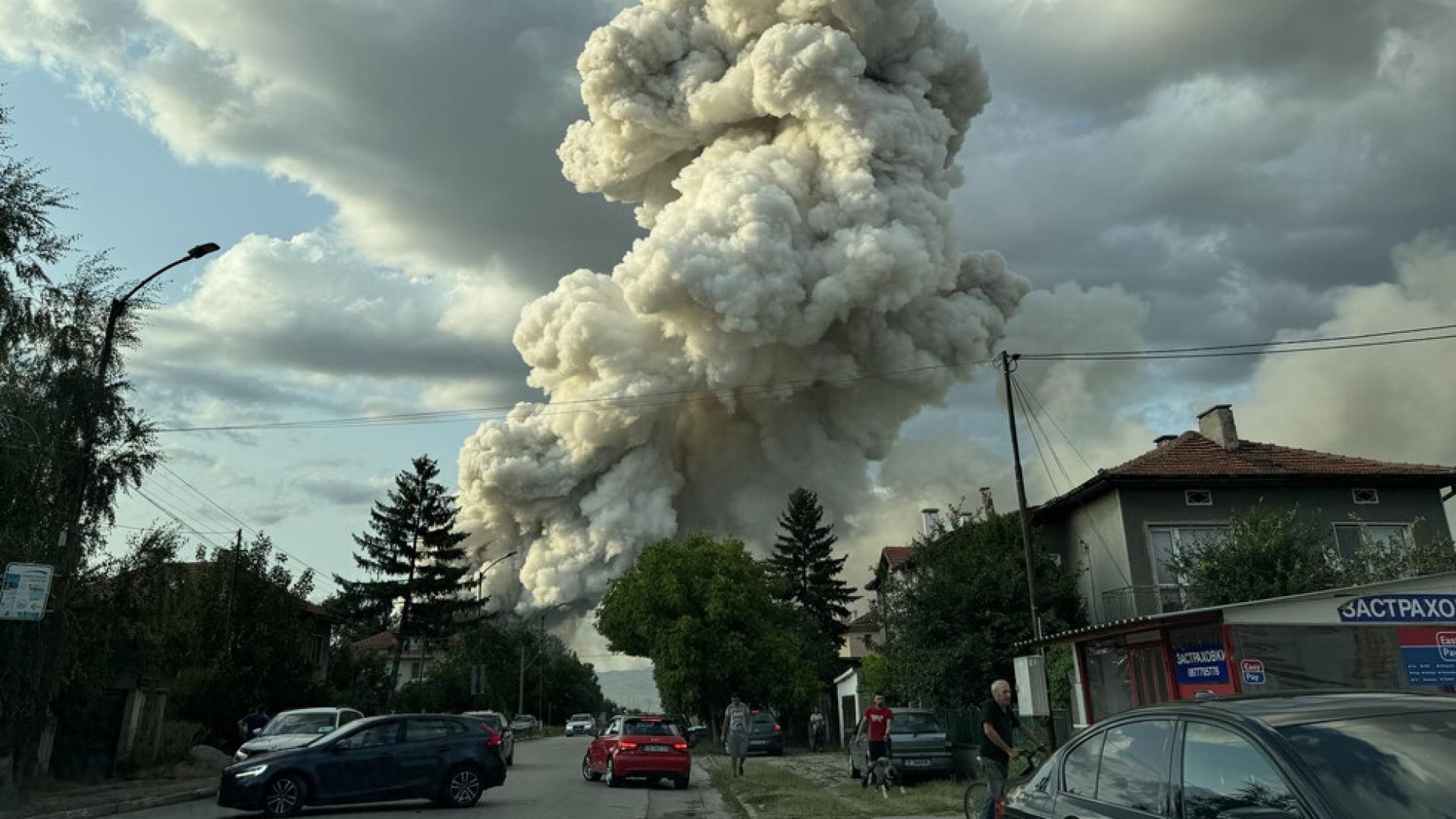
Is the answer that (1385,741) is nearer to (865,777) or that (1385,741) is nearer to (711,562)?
(865,777)

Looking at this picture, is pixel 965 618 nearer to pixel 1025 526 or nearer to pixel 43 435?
pixel 1025 526

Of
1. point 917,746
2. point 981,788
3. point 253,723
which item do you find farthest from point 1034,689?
point 253,723

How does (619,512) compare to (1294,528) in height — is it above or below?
above

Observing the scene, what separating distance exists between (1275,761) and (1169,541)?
23.7m

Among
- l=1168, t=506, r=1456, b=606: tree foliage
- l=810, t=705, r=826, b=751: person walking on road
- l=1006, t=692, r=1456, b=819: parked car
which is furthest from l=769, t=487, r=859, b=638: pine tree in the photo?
l=1006, t=692, r=1456, b=819: parked car

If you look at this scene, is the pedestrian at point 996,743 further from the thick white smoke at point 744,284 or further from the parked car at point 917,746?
the thick white smoke at point 744,284

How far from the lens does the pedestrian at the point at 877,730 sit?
16.4 meters

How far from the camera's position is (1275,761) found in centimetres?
358

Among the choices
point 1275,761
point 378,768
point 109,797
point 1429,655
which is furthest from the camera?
point 109,797

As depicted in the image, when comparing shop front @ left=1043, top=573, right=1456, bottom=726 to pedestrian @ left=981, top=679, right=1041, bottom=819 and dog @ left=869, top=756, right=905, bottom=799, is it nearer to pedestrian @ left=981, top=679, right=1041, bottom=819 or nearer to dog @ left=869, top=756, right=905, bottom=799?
pedestrian @ left=981, top=679, right=1041, bottom=819

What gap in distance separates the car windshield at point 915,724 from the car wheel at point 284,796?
10057mm

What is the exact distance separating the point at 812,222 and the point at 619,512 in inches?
681

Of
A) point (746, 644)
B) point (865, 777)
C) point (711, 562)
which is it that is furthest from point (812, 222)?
point (865, 777)

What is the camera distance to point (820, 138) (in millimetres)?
41688
